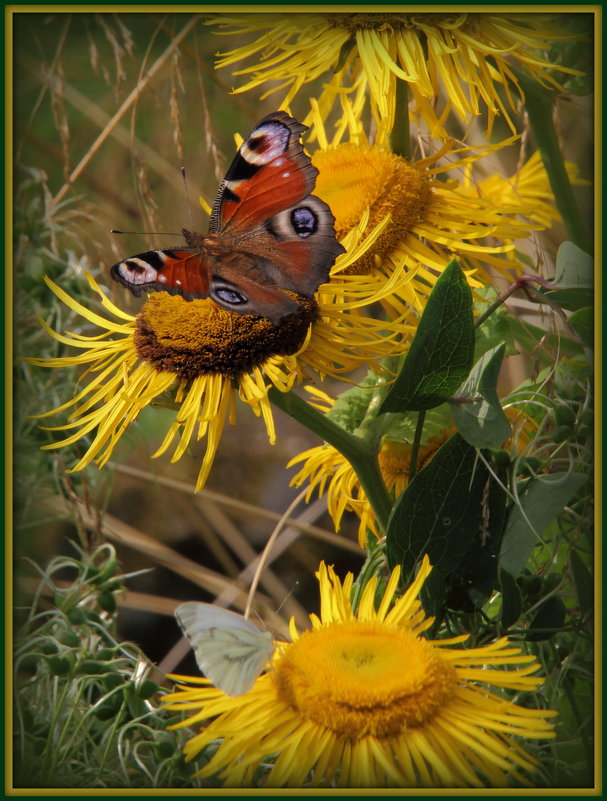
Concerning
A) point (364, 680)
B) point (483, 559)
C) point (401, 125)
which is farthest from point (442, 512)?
point (401, 125)

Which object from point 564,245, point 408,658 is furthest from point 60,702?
point 564,245

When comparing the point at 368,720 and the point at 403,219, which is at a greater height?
the point at 403,219

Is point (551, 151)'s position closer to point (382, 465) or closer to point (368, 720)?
point (382, 465)

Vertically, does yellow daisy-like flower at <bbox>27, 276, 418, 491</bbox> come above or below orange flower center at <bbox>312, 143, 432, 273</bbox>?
below

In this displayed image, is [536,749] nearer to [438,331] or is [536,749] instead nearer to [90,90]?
[438,331]

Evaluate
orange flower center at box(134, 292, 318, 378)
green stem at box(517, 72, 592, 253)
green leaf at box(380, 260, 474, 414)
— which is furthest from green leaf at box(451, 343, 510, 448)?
green stem at box(517, 72, 592, 253)

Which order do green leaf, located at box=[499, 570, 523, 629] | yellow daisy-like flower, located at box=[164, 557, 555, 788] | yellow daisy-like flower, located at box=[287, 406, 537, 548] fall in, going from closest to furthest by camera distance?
yellow daisy-like flower, located at box=[164, 557, 555, 788] < green leaf, located at box=[499, 570, 523, 629] < yellow daisy-like flower, located at box=[287, 406, 537, 548]

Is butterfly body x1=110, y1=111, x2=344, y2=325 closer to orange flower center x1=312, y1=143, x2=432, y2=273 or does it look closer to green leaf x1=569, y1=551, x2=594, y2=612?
orange flower center x1=312, y1=143, x2=432, y2=273
